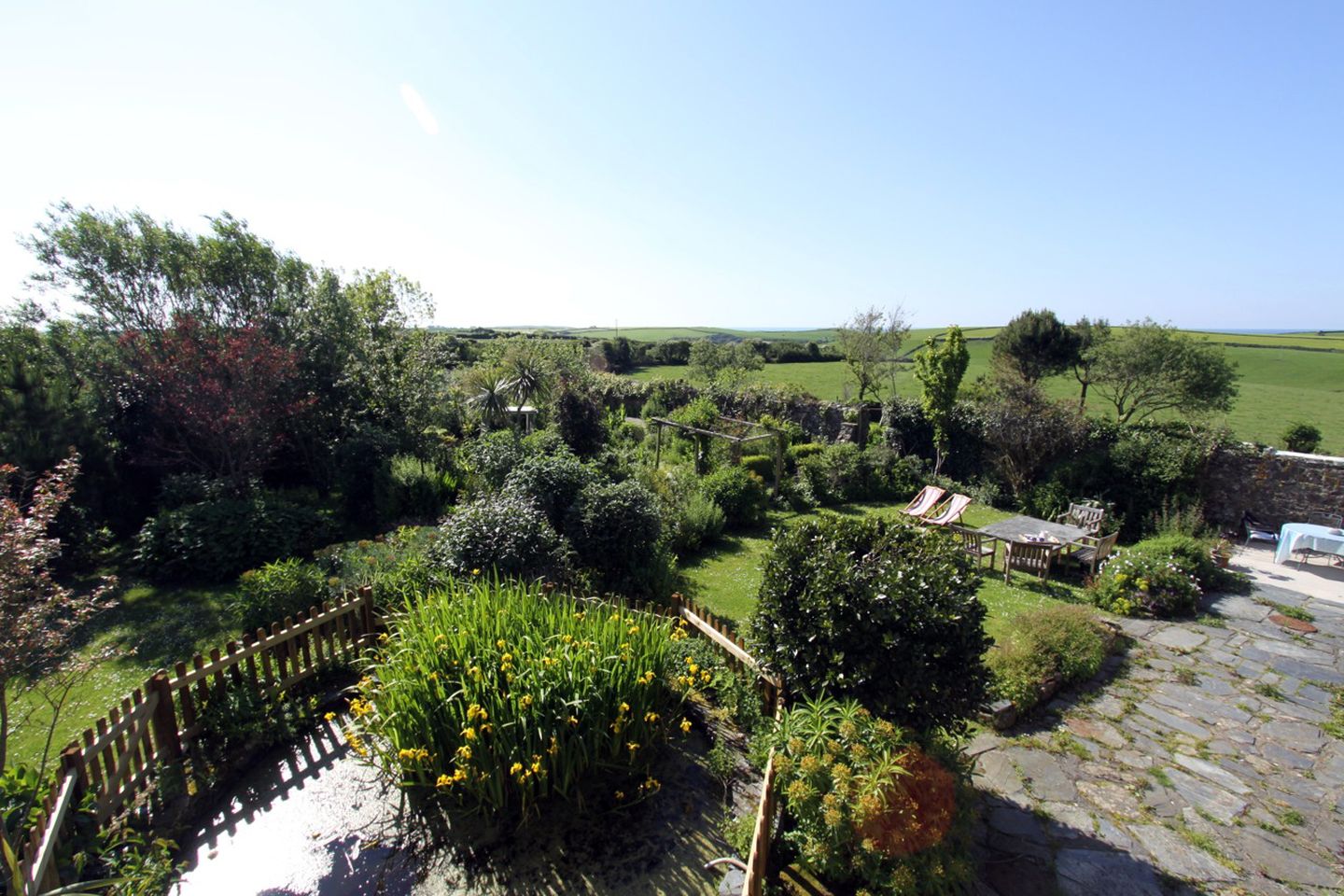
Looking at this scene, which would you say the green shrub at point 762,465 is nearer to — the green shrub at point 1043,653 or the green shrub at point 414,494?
the green shrub at point 414,494

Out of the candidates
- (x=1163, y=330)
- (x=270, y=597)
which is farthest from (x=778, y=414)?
(x=270, y=597)

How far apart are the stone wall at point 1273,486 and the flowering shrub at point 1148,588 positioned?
4.54 m

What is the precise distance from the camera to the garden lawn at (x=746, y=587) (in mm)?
7184

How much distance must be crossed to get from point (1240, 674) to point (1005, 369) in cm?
1903

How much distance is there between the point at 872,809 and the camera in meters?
2.62

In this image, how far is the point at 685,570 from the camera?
8.65 meters

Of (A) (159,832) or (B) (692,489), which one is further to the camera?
(B) (692,489)

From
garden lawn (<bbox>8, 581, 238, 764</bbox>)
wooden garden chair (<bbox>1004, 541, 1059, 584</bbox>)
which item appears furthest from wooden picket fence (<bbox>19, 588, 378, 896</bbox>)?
wooden garden chair (<bbox>1004, 541, 1059, 584</bbox>)

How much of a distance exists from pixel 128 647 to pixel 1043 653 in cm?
885

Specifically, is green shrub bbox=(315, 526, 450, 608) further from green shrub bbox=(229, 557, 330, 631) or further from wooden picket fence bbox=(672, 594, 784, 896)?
wooden picket fence bbox=(672, 594, 784, 896)

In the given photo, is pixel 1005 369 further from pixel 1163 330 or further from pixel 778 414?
pixel 778 414

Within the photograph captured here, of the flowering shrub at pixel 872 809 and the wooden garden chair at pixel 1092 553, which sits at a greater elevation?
the flowering shrub at pixel 872 809

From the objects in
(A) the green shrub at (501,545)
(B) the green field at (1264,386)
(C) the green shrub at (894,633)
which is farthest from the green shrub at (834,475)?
(C) the green shrub at (894,633)

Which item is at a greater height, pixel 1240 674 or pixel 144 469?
pixel 144 469
